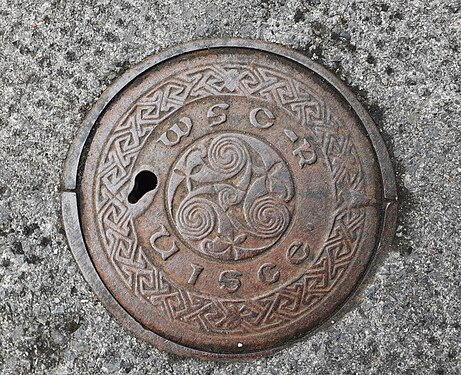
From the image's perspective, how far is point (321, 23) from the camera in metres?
2.14

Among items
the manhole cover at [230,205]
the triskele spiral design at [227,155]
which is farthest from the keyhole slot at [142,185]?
the triskele spiral design at [227,155]

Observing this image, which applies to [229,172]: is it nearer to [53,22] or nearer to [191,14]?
[191,14]

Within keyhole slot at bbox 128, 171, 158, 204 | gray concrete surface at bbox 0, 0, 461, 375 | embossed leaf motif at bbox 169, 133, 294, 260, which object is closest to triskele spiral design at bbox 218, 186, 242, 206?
embossed leaf motif at bbox 169, 133, 294, 260

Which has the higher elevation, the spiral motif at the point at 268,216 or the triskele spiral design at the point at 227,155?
the triskele spiral design at the point at 227,155

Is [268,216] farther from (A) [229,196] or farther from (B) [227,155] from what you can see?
(B) [227,155]

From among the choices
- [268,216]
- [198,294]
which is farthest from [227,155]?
[198,294]

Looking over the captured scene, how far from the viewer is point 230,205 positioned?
189 cm

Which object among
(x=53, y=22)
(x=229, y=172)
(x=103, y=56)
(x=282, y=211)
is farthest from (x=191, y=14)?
(x=282, y=211)

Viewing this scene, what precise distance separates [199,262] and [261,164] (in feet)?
1.30

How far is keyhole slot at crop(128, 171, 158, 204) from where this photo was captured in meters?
1.97

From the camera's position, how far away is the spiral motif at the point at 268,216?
74.5 inches

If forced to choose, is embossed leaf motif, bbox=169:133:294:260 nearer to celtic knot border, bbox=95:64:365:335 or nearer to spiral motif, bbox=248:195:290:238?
spiral motif, bbox=248:195:290:238

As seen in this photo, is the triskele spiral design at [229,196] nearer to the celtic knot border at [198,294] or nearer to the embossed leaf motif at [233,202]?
the embossed leaf motif at [233,202]

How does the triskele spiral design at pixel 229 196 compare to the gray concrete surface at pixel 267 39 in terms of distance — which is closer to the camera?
the triskele spiral design at pixel 229 196
